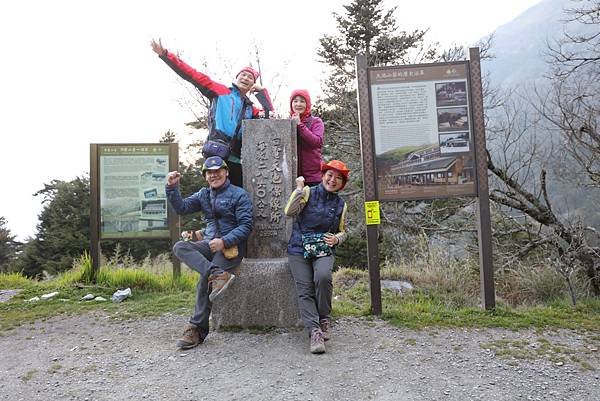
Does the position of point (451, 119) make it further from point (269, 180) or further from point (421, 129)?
point (269, 180)

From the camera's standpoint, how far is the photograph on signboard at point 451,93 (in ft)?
14.3

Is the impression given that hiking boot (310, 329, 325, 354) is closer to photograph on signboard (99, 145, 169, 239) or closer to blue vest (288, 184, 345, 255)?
blue vest (288, 184, 345, 255)

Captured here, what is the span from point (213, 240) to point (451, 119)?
2.59m

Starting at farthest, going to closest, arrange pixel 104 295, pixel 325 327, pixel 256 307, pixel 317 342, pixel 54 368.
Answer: pixel 104 295 < pixel 256 307 < pixel 325 327 < pixel 317 342 < pixel 54 368

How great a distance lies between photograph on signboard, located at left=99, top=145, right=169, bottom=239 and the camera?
6293 millimetres

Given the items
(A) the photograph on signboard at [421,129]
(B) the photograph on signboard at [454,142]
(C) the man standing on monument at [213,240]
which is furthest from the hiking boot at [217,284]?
(B) the photograph on signboard at [454,142]

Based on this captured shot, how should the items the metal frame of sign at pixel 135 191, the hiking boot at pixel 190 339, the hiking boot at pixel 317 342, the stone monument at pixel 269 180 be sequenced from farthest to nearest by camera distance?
1. the metal frame of sign at pixel 135 191
2. the stone monument at pixel 269 180
3. the hiking boot at pixel 190 339
4. the hiking boot at pixel 317 342

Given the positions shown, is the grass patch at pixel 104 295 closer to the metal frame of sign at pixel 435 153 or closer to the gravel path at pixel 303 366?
the gravel path at pixel 303 366

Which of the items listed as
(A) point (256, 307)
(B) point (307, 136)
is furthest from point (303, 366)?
(B) point (307, 136)

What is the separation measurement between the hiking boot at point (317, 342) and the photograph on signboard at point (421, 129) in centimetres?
156

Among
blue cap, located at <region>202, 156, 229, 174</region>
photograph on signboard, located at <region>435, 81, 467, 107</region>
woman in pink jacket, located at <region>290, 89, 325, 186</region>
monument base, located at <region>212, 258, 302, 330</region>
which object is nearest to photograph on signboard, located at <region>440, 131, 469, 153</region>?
photograph on signboard, located at <region>435, 81, 467, 107</region>

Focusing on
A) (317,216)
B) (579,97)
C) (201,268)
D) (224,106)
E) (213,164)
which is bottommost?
(201,268)

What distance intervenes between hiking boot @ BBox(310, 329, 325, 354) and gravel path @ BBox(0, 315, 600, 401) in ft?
0.18

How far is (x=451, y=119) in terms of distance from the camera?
4.36 meters
